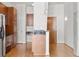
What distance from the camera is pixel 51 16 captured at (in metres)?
13.2

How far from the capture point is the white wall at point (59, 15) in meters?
13.2

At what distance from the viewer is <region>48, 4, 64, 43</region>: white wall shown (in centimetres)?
1316

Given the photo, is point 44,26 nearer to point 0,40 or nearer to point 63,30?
point 0,40

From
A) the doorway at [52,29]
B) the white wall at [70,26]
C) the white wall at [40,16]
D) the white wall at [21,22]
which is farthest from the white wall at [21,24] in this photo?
the white wall at [40,16]

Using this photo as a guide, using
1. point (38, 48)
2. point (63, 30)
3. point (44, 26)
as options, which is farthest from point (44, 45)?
point (63, 30)

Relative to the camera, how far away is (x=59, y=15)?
13195 mm

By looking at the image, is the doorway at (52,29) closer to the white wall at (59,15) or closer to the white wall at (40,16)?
the white wall at (59,15)

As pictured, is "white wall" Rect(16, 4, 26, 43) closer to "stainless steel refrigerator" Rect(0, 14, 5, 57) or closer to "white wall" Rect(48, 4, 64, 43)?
"white wall" Rect(48, 4, 64, 43)

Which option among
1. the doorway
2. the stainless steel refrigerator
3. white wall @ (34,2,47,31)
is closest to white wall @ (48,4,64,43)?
the doorway

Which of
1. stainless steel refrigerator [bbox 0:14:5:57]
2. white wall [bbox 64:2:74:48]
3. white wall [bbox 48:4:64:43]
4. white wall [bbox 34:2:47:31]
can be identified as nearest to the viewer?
stainless steel refrigerator [bbox 0:14:5:57]

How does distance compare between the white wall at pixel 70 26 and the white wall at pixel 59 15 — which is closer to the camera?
the white wall at pixel 70 26

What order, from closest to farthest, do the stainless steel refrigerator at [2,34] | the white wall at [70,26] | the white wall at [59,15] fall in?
the stainless steel refrigerator at [2,34] → the white wall at [70,26] → the white wall at [59,15]

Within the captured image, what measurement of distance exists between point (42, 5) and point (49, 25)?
4856 mm

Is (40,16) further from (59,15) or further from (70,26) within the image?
(59,15)
